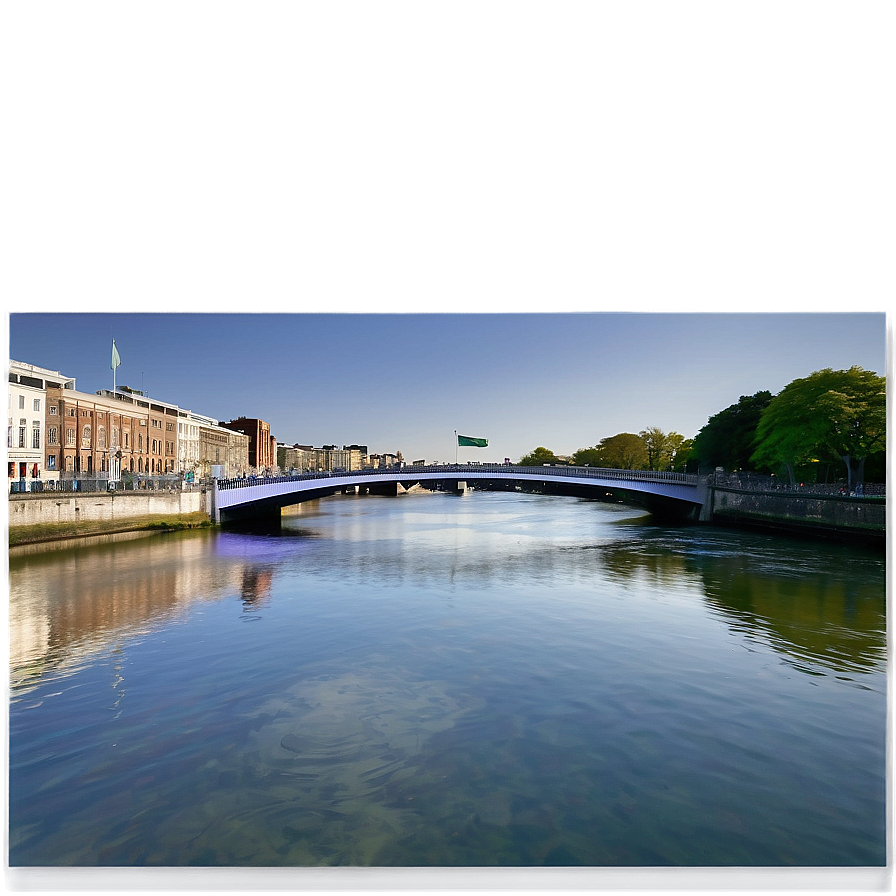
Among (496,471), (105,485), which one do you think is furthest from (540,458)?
(105,485)

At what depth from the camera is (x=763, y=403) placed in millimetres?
19484

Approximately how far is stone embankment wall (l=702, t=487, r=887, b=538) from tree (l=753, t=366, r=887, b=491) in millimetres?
586

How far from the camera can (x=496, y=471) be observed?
17.2m

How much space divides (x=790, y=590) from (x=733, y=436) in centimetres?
1282

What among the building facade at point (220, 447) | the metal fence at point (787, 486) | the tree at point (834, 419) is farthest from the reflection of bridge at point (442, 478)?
the building facade at point (220, 447)

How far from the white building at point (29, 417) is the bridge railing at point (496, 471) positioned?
4.49 m

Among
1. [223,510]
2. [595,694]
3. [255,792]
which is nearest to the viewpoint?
[255,792]

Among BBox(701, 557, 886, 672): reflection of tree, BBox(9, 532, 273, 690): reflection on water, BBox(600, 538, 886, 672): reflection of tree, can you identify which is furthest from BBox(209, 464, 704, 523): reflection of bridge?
BBox(701, 557, 886, 672): reflection of tree

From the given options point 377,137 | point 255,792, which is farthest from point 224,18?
point 255,792

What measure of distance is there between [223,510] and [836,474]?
15.9 metres

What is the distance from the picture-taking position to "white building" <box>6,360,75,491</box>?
12898 mm

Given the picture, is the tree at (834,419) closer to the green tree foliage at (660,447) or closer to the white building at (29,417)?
the green tree foliage at (660,447)

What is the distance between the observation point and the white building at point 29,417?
42.3 ft

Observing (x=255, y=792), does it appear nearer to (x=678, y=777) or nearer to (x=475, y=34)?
(x=678, y=777)
